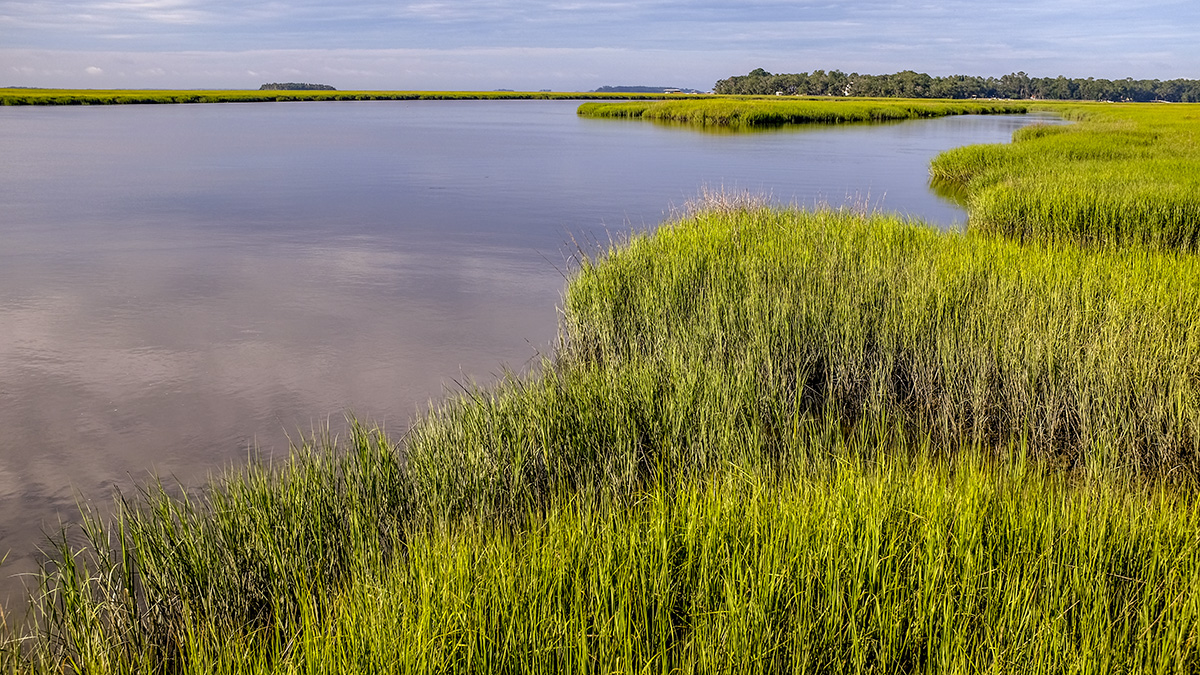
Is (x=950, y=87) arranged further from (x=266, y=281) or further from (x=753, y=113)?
(x=266, y=281)

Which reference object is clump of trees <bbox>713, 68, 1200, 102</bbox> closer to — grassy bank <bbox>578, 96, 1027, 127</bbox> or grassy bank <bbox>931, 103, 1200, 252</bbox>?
grassy bank <bbox>578, 96, 1027, 127</bbox>

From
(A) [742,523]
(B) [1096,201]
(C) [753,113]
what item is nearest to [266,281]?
(A) [742,523]

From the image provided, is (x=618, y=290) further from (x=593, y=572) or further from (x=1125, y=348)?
(x=593, y=572)

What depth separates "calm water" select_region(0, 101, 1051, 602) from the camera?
6410 millimetres

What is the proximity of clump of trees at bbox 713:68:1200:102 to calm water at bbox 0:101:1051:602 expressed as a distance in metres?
121

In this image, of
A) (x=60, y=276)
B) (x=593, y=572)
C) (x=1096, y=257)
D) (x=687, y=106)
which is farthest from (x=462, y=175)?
(x=687, y=106)

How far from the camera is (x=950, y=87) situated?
147500mm

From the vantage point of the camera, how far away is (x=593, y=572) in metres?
3.09

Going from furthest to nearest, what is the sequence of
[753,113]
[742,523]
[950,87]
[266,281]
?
[950,87] < [753,113] < [266,281] < [742,523]

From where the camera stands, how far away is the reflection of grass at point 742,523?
278 cm

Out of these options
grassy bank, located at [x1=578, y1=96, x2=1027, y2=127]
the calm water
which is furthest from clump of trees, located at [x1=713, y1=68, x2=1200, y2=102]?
the calm water

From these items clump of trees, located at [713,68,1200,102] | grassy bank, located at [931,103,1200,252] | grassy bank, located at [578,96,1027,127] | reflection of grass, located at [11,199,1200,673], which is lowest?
reflection of grass, located at [11,199,1200,673]

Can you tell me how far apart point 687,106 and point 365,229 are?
4644cm

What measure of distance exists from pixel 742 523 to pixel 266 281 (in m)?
9.82
